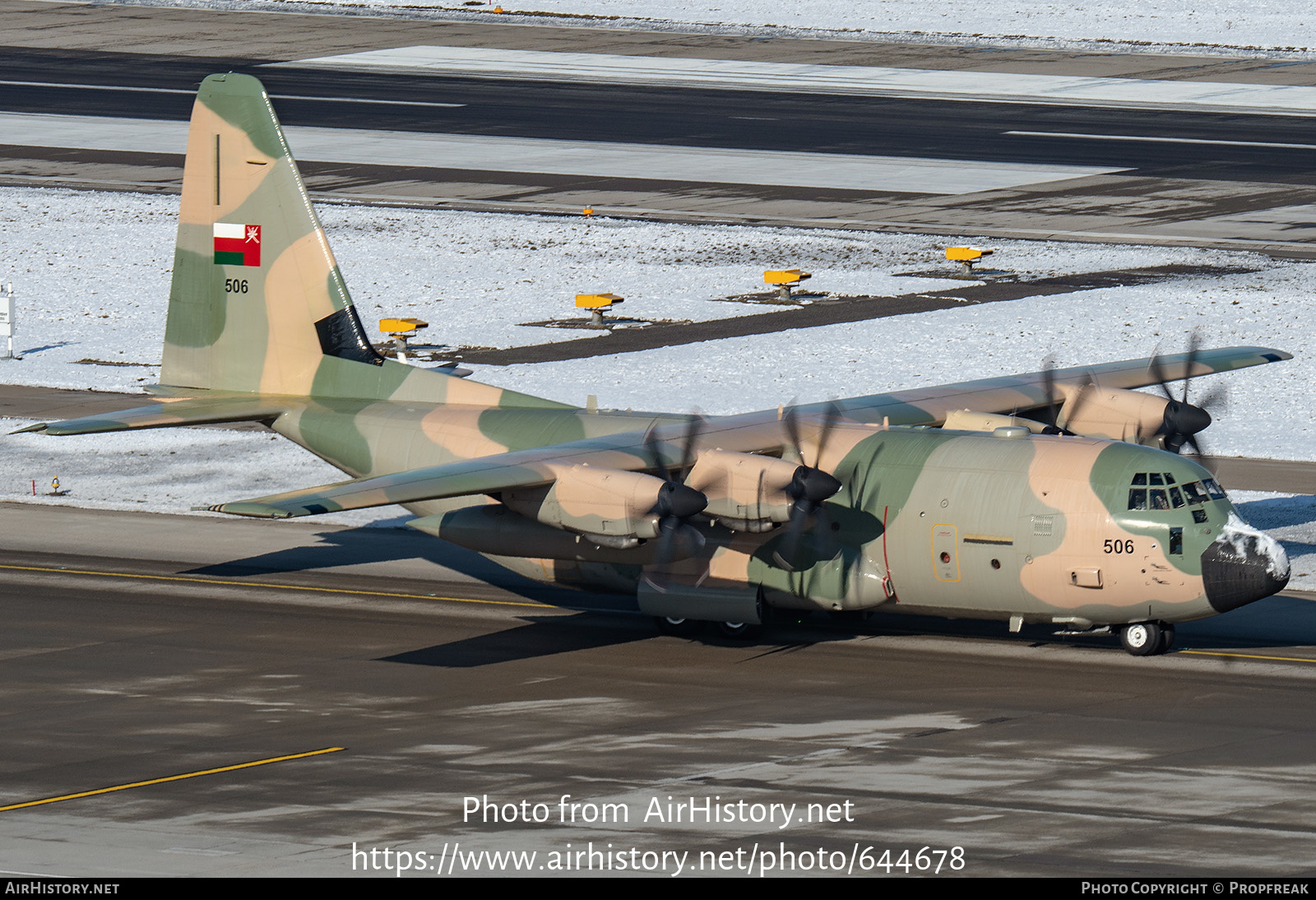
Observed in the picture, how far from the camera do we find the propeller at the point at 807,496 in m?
30.5

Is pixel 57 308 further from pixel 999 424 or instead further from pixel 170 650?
pixel 999 424

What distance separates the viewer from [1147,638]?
104 feet

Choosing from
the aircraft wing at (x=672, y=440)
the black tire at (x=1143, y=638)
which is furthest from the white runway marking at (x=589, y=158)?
the black tire at (x=1143, y=638)

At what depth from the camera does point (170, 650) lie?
33.0 m

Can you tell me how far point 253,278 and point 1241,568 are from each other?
62.1 ft

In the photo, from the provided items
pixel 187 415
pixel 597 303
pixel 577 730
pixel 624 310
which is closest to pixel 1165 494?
pixel 577 730

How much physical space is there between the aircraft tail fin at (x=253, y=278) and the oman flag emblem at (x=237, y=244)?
0.02 metres

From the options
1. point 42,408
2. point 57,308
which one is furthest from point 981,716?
point 57,308

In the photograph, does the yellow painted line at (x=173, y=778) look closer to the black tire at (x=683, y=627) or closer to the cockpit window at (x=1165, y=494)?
the black tire at (x=683, y=627)

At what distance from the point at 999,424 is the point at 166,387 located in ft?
51.5

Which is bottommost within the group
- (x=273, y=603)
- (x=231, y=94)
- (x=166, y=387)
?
(x=273, y=603)

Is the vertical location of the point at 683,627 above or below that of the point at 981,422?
below

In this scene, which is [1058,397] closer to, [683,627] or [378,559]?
[683,627]

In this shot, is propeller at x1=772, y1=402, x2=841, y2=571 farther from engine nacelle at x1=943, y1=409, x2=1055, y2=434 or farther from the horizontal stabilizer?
the horizontal stabilizer
